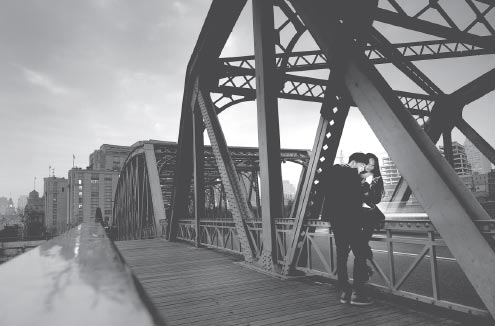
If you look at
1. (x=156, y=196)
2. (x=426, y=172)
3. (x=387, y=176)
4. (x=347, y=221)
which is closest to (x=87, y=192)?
(x=156, y=196)

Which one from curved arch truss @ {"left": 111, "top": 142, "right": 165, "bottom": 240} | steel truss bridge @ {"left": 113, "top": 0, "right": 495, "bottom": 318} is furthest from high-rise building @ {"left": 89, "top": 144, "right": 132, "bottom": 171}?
steel truss bridge @ {"left": 113, "top": 0, "right": 495, "bottom": 318}

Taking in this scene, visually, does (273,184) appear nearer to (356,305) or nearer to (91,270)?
(356,305)

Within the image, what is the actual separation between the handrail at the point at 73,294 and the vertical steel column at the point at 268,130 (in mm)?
5595

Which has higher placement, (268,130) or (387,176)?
(387,176)

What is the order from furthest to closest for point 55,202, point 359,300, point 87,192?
1. point 55,202
2. point 87,192
3. point 359,300

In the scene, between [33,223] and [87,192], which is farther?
[87,192]

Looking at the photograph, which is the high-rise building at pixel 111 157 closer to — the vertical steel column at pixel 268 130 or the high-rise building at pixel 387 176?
the high-rise building at pixel 387 176

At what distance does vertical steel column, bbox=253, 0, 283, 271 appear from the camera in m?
6.60

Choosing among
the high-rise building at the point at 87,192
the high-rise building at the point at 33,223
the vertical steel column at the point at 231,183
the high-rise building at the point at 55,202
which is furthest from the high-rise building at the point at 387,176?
the high-rise building at the point at 55,202

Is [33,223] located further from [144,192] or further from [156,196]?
[156,196]

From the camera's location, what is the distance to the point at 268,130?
21.6ft

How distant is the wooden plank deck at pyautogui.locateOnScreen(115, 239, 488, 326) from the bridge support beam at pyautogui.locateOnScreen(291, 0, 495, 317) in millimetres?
1017

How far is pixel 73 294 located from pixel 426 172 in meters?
3.49

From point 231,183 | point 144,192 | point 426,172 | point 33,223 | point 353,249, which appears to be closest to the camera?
point 426,172
